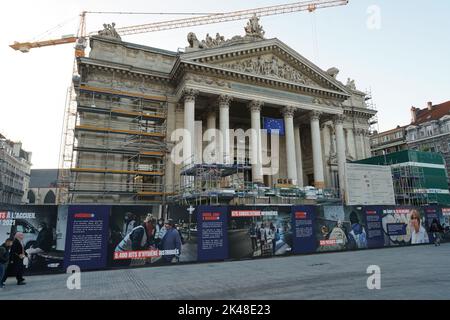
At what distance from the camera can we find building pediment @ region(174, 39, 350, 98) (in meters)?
25.7

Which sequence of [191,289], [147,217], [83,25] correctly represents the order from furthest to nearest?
[83,25] < [147,217] < [191,289]

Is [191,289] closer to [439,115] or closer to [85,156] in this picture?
[85,156]

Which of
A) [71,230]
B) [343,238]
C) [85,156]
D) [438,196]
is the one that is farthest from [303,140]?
[71,230]

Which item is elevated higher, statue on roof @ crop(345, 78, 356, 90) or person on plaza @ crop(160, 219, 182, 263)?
statue on roof @ crop(345, 78, 356, 90)

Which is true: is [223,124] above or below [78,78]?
below

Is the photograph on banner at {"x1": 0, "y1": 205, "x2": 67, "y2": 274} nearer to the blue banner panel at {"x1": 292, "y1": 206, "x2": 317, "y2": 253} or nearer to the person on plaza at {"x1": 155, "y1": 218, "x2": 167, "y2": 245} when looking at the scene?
the person on plaza at {"x1": 155, "y1": 218, "x2": 167, "y2": 245}

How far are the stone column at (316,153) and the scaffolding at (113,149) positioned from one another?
14.5 metres

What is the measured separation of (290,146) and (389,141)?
5060 centimetres

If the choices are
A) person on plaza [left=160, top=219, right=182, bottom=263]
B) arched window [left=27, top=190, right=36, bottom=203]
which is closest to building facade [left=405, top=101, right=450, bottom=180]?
person on plaza [left=160, top=219, right=182, bottom=263]

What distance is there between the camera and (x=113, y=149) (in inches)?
932

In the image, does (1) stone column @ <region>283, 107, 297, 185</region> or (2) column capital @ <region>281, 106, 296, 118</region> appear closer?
(1) stone column @ <region>283, 107, 297, 185</region>

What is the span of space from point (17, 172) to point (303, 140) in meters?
69.3

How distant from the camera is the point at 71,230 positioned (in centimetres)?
1284

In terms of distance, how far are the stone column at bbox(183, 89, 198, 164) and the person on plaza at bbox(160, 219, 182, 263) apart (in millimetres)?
9256
